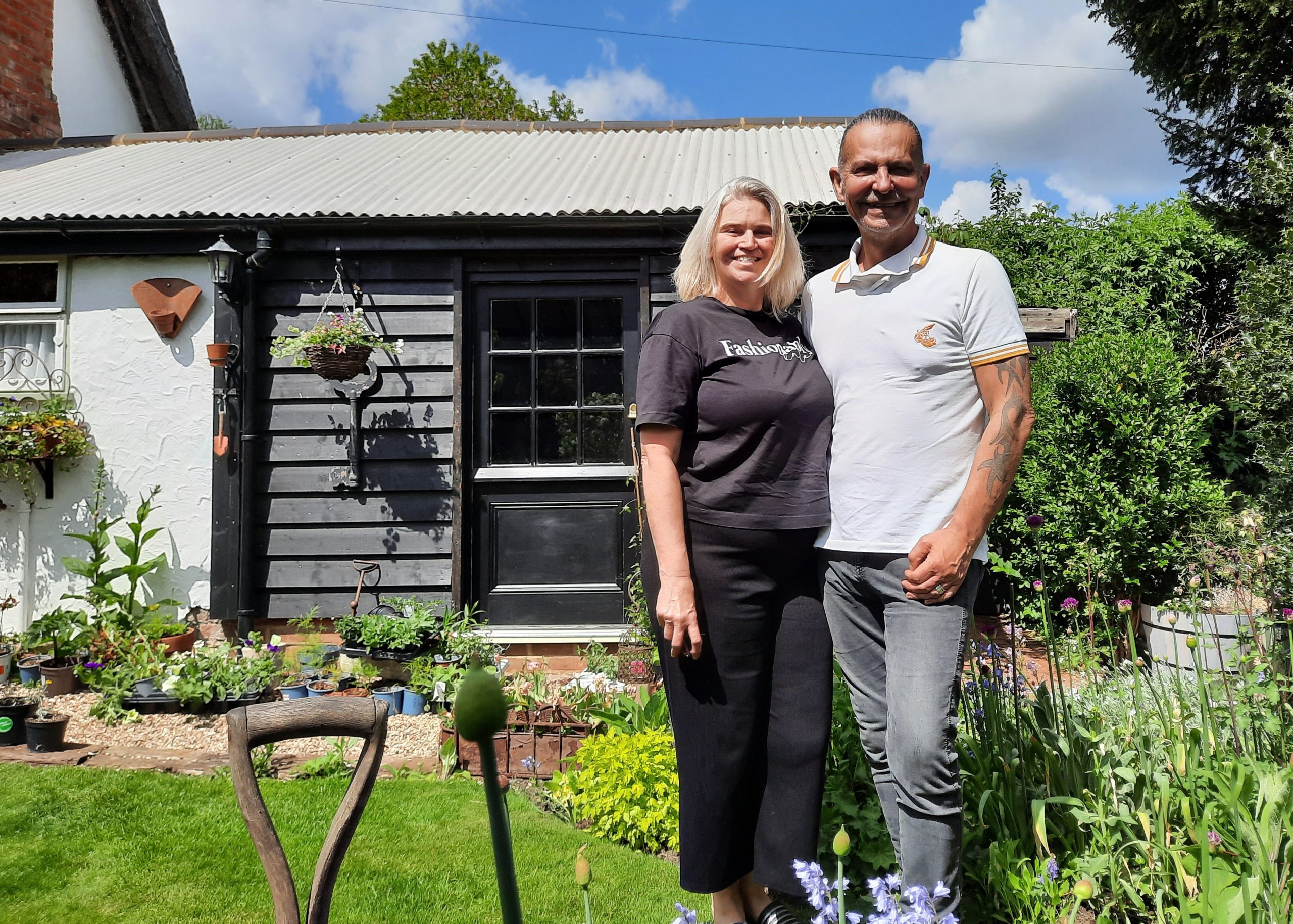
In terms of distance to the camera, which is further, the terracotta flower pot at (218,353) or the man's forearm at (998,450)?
the terracotta flower pot at (218,353)

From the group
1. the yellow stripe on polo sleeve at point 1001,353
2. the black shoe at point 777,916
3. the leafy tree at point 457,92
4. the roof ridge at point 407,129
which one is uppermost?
the leafy tree at point 457,92

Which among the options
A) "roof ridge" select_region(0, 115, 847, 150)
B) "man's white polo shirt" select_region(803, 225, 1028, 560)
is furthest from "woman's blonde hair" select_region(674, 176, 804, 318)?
"roof ridge" select_region(0, 115, 847, 150)

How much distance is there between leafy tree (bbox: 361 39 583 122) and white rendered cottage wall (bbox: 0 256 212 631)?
1499 centimetres

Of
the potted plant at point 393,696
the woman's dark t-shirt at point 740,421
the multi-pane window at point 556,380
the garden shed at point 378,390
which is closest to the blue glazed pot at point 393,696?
the potted plant at point 393,696

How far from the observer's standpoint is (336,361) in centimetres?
511

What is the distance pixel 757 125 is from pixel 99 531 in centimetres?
653

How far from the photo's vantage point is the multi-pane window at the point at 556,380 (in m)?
5.57

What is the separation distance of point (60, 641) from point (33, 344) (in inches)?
83.2

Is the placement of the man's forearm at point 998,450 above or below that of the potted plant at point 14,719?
above

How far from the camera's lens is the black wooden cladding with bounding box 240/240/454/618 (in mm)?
5441

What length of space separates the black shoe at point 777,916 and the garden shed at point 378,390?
132 inches

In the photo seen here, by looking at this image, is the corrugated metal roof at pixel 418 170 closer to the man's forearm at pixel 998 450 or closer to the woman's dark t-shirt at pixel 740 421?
the woman's dark t-shirt at pixel 740 421

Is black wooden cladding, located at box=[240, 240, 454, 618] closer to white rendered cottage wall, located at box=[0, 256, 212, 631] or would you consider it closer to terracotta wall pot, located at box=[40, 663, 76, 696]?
white rendered cottage wall, located at box=[0, 256, 212, 631]

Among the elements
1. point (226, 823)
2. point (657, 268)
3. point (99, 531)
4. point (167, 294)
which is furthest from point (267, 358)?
point (226, 823)
